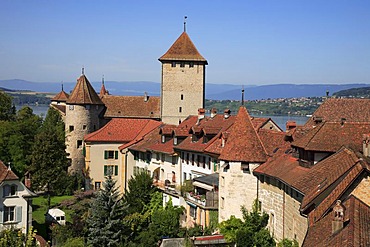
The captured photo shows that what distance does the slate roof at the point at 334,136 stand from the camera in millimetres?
26141

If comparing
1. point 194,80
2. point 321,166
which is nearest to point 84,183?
point 194,80

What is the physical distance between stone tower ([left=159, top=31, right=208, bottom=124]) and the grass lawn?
15.9 meters

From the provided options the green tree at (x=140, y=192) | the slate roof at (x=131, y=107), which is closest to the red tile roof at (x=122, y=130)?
the slate roof at (x=131, y=107)

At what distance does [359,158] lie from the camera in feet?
72.9

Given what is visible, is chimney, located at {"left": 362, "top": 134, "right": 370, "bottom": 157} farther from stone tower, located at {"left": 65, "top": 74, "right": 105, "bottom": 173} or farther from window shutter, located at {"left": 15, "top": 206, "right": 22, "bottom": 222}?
stone tower, located at {"left": 65, "top": 74, "right": 105, "bottom": 173}

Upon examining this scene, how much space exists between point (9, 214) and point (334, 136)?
25166 millimetres

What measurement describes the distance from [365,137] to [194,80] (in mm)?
41276

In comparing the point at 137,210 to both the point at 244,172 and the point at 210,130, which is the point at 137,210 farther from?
the point at 244,172

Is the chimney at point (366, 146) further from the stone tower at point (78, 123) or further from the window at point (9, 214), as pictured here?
the stone tower at point (78, 123)

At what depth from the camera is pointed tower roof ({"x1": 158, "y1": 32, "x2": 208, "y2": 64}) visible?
63.7 metres

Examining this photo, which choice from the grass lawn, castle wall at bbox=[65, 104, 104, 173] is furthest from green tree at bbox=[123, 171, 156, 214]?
castle wall at bbox=[65, 104, 104, 173]

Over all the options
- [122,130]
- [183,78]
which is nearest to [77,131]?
[122,130]

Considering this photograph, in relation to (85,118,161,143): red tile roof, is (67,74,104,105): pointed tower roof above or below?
above

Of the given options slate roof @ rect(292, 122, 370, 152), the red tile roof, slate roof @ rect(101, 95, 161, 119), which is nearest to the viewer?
slate roof @ rect(292, 122, 370, 152)
